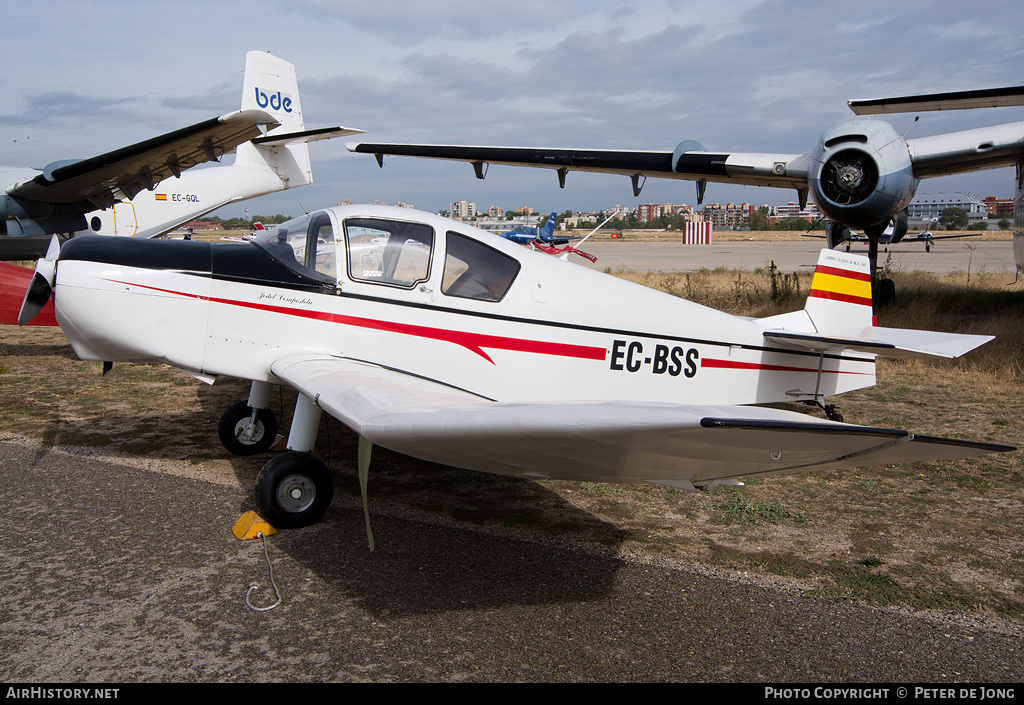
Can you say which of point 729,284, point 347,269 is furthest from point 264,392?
point 729,284

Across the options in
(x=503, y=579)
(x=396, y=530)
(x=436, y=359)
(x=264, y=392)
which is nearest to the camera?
(x=503, y=579)

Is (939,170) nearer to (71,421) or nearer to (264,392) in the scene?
(264,392)

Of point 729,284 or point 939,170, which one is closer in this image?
point 939,170

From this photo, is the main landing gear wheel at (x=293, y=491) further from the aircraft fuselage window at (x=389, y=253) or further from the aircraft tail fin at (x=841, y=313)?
the aircraft tail fin at (x=841, y=313)

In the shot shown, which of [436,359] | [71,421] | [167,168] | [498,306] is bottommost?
[71,421]

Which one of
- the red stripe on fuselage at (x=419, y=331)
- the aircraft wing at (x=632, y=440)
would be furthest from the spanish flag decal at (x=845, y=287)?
the aircraft wing at (x=632, y=440)

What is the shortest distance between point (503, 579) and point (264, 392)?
3.20 metres

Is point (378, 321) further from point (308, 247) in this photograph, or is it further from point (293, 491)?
point (293, 491)

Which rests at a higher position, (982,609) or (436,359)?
(436,359)

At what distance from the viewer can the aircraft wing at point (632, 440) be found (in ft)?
7.88

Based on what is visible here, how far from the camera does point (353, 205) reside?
207 inches

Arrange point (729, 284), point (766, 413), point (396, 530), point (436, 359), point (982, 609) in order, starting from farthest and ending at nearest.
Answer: point (729, 284) → point (436, 359) → point (396, 530) → point (982, 609) → point (766, 413)

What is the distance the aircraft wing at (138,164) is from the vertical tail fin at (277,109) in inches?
194

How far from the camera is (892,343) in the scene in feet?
18.5
